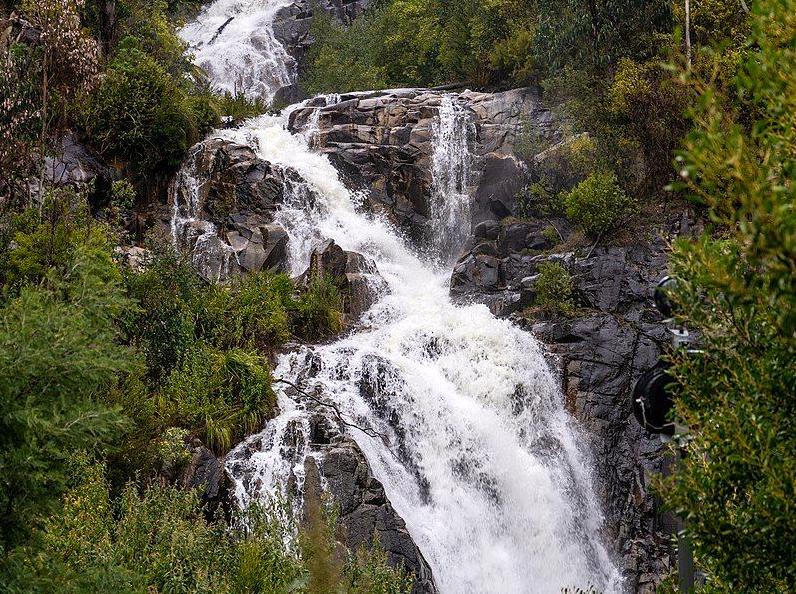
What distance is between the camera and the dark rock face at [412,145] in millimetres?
18953

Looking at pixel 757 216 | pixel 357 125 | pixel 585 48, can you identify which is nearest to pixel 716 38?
pixel 585 48

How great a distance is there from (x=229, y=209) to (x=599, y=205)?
30.3 feet

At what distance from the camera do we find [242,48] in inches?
1174

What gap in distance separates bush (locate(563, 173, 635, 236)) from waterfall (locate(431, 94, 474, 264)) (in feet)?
10.9

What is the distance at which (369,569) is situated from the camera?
21.4ft

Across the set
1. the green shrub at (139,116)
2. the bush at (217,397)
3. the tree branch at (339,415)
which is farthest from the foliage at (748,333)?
the green shrub at (139,116)

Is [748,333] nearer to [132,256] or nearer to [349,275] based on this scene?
[349,275]

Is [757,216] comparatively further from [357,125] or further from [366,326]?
[357,125]

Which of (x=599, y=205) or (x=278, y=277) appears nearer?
(x=278, y=277)

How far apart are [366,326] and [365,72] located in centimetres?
1446

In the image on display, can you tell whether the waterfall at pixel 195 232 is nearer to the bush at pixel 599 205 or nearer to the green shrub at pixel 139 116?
the green shrub at pixel 139 116

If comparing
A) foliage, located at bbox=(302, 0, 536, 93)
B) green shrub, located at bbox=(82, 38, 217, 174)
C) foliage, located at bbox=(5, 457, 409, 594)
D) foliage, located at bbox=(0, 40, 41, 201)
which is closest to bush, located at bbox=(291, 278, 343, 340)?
foliage, located at bbox=(0, 40, 41, 201)

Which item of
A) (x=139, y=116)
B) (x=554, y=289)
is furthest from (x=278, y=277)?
(x=139, y=116)

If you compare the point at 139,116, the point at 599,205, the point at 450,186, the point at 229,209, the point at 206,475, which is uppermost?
the point at 139,116
